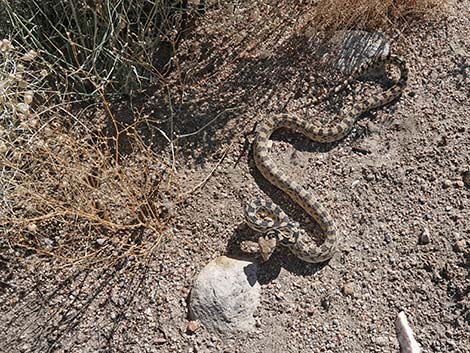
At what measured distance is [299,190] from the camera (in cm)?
440

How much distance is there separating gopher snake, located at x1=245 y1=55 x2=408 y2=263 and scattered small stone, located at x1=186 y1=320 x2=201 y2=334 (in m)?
0.71

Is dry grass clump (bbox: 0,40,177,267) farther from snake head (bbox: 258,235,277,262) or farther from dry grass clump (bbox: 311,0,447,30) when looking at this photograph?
dry grass clump (bbox: 311,0,447,30)

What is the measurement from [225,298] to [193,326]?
1.05 ft

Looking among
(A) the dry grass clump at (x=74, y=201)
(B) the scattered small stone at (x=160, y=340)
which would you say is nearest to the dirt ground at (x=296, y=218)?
(B) the scattered small stone at (x=160, y=340)

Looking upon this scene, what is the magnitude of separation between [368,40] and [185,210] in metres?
2.53

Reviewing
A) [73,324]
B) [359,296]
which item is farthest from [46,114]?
[359,296]

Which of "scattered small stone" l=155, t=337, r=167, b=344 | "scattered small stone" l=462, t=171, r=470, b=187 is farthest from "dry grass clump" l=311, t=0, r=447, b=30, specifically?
"scattered small stone" l=155, t=337, r=167, b=344

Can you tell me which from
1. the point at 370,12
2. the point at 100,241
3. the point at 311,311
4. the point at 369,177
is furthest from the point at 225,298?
the point at 370,12

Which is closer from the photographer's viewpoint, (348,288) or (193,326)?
(193,326)

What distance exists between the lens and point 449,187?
4516mm

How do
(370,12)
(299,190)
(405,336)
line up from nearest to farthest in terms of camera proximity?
1. (405,336)
2. (299,190)
3. (370,12)

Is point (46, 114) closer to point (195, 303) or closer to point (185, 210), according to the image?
point (185, 210)

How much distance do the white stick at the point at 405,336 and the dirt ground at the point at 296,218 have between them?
0.19 ft

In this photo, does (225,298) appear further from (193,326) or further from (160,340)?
(160,340)
